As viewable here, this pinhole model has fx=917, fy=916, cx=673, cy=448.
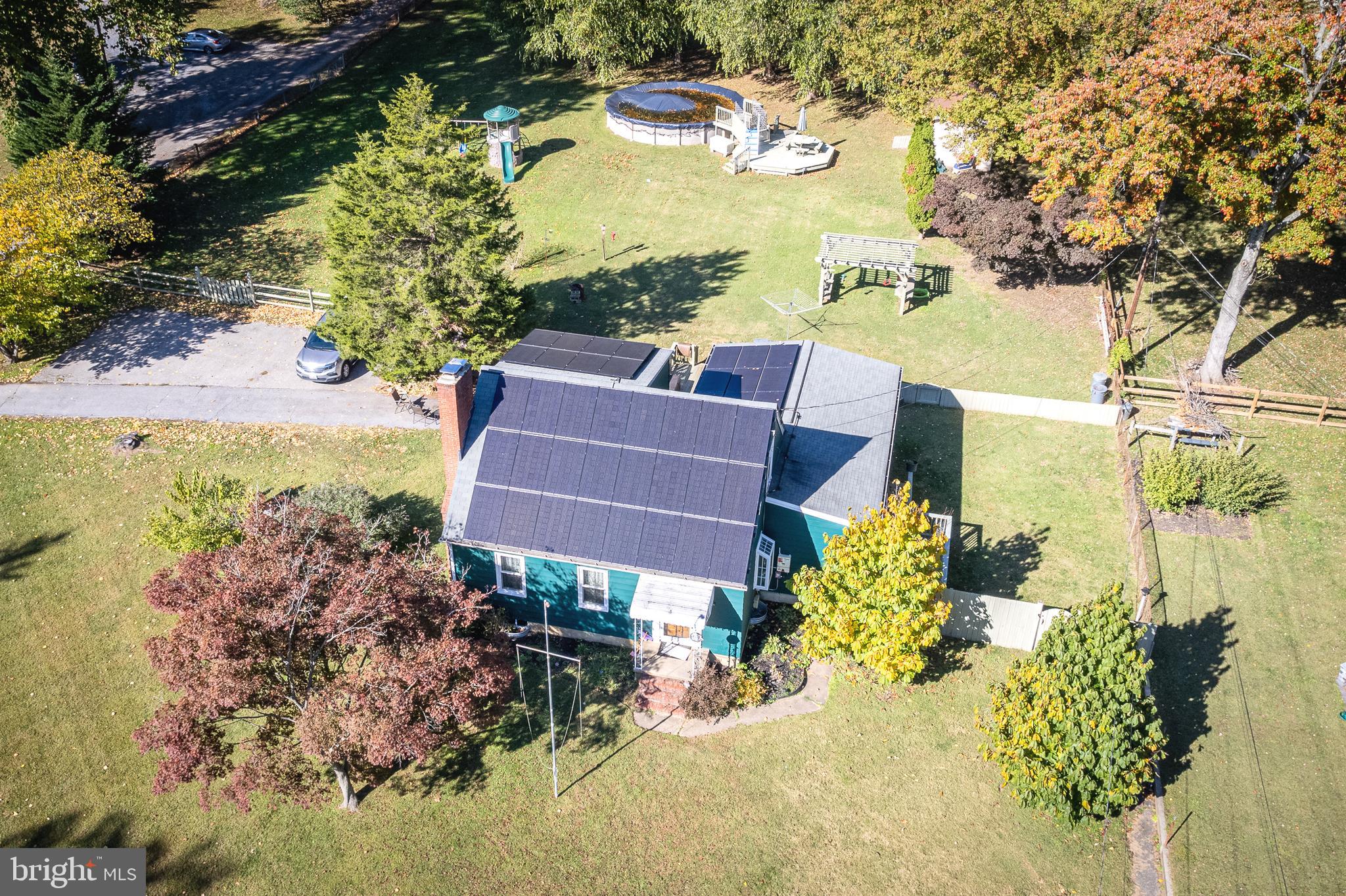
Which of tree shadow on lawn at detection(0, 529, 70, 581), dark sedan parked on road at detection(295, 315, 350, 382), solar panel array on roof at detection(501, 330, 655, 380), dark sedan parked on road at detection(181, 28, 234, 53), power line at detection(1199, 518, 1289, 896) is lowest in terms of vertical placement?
tree shadow on lawn at detection(0, 529, 70, 581)

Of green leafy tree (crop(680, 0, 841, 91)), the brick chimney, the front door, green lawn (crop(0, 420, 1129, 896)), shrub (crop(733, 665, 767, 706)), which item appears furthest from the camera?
green leafy tree (crop(680, 0, 841, 91))

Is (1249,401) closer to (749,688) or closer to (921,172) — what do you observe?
(921,172)

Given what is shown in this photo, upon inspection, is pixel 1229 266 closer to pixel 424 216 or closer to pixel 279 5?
pixel 424 216

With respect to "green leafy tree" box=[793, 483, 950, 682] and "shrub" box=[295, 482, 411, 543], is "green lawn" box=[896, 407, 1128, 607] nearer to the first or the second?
"green leafy tree" box=[793, 483, 950, 682]

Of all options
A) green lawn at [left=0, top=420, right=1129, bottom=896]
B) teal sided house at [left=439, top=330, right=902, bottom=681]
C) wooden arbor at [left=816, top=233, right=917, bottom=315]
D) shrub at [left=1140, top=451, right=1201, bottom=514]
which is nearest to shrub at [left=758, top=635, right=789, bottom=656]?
teal sided house at [left=439, top=330, right=902, bottom=681]

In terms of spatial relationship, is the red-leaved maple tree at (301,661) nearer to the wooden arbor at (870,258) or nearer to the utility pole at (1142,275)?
the wooden arbor at (870,258)

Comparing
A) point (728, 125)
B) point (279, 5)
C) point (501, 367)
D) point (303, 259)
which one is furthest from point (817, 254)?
point (279, 5)
